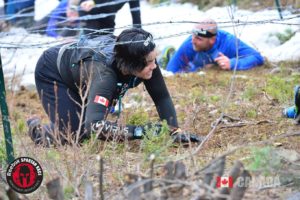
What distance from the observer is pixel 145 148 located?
13.8ft

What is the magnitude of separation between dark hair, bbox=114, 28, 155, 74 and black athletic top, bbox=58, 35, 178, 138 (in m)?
0.07

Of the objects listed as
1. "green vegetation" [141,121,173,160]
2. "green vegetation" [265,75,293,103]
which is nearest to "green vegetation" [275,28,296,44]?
"green vegetation" [265,75,293,103]

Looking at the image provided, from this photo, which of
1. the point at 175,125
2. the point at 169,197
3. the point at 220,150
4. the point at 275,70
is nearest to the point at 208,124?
the point at 175,125

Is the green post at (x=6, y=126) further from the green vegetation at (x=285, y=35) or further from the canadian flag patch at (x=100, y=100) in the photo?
the green vegetation at (x=285, y=35)

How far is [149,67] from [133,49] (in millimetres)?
189

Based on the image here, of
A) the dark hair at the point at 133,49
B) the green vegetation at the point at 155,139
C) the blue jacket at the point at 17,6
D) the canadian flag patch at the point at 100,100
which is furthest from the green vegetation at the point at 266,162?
the blue jacket at the point at 17,6

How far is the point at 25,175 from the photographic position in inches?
142

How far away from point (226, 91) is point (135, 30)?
7.45 feet

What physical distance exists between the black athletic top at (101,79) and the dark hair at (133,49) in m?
0.07

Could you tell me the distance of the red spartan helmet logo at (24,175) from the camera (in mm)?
3566

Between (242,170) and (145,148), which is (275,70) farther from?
(242,170)

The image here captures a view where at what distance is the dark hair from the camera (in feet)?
14.7

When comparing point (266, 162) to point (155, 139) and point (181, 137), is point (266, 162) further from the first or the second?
point (181, 137)

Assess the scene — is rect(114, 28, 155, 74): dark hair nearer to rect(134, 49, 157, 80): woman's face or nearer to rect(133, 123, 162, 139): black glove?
rect(134, 49, 157, 80): woman's face
